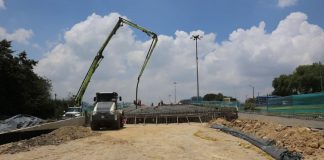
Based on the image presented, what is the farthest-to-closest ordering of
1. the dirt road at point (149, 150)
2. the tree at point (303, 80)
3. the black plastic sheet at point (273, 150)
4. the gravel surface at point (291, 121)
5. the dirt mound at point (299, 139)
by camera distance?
the tree at point (303, 80) → the gravel surface at point (291, 121) → the dirt road at point (149, 150) → the dirt mound at point (299, 139) → the black plastic sheet at point (273, 150)

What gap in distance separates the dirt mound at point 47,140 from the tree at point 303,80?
4132 inches

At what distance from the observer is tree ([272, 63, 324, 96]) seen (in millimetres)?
125000

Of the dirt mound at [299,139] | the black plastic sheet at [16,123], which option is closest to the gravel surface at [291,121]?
the dirt mound at [299,139]

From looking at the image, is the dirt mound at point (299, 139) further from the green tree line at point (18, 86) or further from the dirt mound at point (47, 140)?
the green tree line at point (18, 86)

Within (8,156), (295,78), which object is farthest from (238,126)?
(295,78)

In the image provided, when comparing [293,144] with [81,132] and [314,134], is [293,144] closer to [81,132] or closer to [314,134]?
[314,134]

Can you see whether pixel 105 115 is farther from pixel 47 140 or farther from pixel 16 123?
pixel 47 140

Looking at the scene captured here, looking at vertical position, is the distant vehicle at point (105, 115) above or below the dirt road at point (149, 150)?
above

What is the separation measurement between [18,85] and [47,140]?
36730 mm

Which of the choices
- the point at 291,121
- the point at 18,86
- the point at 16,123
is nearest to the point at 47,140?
the point at 16,123

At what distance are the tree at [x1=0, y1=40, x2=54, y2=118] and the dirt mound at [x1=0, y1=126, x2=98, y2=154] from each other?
3114 cm

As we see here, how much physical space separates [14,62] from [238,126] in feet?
124

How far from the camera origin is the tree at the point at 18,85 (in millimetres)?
57844

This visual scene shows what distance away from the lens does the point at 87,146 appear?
2233 centimetres
